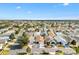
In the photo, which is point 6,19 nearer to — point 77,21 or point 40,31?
point 40,31

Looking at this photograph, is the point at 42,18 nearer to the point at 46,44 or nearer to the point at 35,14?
the point at 35,14

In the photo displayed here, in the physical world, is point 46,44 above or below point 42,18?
below

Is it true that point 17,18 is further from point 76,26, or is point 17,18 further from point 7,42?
point 76,26

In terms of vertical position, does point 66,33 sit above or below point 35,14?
below

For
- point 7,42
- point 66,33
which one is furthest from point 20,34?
point 66,33
